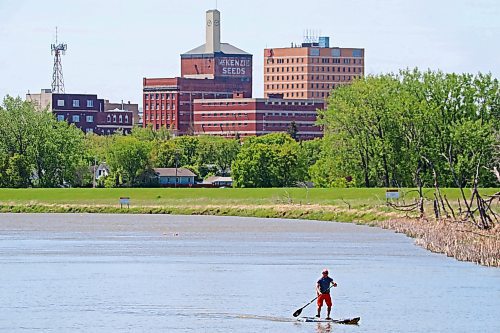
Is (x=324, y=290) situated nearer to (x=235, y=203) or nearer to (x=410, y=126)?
(x=235, y=203)

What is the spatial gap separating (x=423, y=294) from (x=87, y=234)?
43268 mm

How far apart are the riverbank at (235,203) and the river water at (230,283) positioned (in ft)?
45.4

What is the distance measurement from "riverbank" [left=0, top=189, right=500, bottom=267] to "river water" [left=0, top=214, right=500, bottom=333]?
13841mm

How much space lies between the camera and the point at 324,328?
40500 millimetres

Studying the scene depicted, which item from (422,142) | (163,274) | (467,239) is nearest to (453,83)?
(422,142)

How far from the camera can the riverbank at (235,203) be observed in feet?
341

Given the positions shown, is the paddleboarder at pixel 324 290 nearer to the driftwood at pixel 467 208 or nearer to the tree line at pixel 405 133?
the driftwood at pixel 467 208

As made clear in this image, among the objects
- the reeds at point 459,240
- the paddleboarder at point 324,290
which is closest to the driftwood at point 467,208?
the reeds at point 459,240

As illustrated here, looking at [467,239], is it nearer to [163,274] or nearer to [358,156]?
[163,274]

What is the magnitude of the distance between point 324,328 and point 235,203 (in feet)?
280

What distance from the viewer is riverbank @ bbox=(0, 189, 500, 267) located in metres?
104

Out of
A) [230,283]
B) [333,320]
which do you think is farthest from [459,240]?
[333,320]

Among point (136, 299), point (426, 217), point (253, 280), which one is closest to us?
point (136, 299)

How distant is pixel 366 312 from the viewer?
145 ft
